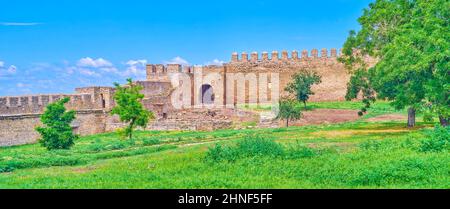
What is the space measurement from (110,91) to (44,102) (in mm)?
5346

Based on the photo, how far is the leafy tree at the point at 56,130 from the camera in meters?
20.8

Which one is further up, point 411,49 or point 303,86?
point 411,49

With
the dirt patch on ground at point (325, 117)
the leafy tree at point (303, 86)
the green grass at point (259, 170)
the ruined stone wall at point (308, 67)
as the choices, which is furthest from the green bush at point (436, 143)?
the ruined stone wall at point (308, 67)

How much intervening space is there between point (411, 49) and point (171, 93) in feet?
81.3

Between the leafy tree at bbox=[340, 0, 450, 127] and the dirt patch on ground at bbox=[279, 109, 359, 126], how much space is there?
8673 millimetres

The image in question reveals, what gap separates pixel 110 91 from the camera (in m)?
34.3

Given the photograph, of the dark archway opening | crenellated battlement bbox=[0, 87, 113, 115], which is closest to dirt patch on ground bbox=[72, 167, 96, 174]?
crenellated battlement bbox=[0, 87, 113, 115]

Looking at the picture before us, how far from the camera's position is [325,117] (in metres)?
32.6

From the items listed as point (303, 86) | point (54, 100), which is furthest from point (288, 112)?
point (54, 100)

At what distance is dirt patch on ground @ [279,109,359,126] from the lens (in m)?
31.6

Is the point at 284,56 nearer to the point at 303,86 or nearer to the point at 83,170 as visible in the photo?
the point at 303,86
